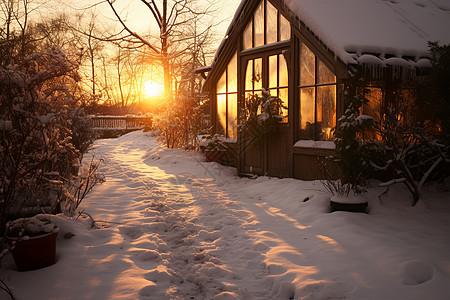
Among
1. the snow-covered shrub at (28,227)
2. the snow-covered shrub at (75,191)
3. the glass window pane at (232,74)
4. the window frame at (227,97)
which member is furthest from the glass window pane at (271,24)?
the snow-covered shrub at (28,227)

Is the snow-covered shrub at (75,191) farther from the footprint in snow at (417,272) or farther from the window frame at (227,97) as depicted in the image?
the window frame at (227,97)

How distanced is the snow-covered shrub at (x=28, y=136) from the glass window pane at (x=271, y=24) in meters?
6.18

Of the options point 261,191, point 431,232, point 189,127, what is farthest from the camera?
point 189,127

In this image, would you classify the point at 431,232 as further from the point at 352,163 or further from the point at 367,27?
the point at 367,27

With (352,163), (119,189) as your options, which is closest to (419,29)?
(352,163)

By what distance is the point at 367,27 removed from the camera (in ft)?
24.8

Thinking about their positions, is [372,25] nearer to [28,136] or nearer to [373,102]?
[373,102]

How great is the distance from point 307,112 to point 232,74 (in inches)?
149

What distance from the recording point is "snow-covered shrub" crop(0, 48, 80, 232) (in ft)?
11.8

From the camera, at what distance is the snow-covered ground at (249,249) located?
3537 millimetres

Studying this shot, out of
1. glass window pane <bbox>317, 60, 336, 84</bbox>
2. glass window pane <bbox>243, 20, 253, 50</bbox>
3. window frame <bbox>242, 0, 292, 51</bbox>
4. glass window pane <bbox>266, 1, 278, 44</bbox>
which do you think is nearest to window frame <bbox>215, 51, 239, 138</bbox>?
glass window pane <bbox>243, 20, 253, 50</bbox>

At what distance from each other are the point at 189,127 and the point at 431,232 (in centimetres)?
1105

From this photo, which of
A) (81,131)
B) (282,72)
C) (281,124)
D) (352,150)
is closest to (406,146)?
(352,150)

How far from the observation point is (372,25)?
7.75m
